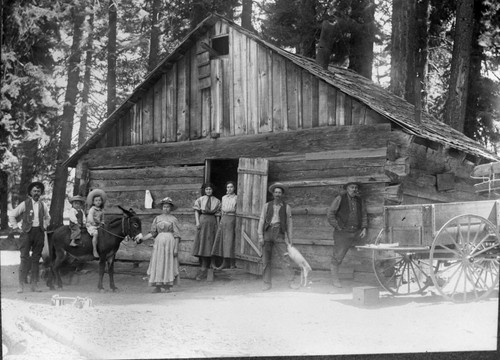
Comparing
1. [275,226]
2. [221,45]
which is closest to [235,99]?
[221,45]

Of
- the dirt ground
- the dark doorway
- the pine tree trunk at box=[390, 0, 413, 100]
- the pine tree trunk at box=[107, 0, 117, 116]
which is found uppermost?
the pine tree trunk at box=[390, 0, 413, 100]

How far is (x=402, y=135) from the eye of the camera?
26.4 feet

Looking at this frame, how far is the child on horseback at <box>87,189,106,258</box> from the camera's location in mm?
7431

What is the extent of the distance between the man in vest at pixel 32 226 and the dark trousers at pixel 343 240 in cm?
347

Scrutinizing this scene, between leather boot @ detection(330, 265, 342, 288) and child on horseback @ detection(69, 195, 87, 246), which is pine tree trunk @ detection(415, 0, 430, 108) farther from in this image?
child on horseback @ detection(69, 195, 87, 246)

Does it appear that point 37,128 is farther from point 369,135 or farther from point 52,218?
point 369,135

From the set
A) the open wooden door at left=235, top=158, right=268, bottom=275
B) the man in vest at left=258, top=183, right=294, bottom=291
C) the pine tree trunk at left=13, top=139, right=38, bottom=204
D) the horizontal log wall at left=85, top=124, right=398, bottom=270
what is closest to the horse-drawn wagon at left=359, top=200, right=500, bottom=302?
the horizontal log wall at left=85, top=124, right=398, bottom=270

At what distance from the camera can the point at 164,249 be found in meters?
8.16

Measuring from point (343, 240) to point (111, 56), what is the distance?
3.60 metres

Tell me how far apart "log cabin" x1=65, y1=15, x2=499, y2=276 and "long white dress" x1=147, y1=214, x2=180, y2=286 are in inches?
8.3

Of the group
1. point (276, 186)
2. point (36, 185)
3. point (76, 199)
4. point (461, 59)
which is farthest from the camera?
point (276, 186)

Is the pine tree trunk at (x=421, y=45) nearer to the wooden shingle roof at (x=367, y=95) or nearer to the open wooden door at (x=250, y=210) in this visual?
the wooden shingle roof at (x=367, y=95)

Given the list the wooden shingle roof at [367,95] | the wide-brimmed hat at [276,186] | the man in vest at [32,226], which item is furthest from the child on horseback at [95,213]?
the wide-brimmed hat at [276,186]

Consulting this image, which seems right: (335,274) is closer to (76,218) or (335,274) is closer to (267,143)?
(267,143)
